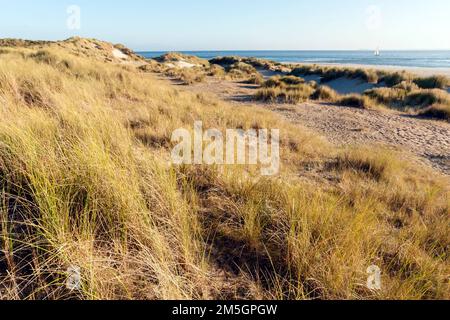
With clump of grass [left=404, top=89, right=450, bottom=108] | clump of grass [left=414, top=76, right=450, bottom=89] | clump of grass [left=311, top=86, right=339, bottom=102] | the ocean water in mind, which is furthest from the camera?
the ocean water

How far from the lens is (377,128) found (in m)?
6.69

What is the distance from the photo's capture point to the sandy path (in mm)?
5129

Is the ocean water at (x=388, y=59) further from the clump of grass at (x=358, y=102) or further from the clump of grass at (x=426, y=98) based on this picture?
the clump of grass at (x=358, y=102)

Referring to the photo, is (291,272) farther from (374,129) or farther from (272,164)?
(374,129)

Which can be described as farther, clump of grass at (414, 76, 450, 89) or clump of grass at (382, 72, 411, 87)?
clump of grass at (382, 72, 411, 87)

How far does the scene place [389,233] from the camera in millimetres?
2180

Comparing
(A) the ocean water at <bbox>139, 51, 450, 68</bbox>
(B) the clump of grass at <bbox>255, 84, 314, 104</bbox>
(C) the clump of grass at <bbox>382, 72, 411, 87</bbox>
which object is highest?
(A) the ocean water at <bbox>139, 51, 450, 68</bbox>

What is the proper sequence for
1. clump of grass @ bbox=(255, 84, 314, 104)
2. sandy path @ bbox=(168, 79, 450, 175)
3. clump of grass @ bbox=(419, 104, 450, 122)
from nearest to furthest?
1. sandy path @ bbox=(168, 79, 450, 175)
2. clump of grass @ bbox=(419, 104, 450, 122)
3. clump of grass @ bbox=(255, 84, 314, 104)

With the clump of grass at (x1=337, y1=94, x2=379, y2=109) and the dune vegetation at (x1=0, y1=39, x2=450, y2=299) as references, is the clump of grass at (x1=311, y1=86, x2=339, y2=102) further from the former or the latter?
the dune vegetation at (x1=0, y1=39, x2=450, y2=299)

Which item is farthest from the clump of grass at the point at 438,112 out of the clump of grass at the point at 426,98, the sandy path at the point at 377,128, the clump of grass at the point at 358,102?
→ the clump of grass at the point at 358,102

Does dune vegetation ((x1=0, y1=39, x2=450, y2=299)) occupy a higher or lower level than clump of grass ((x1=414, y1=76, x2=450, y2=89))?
lower

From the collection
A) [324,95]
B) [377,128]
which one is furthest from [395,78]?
[377,128]

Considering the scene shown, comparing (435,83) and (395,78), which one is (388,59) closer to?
(395,78)

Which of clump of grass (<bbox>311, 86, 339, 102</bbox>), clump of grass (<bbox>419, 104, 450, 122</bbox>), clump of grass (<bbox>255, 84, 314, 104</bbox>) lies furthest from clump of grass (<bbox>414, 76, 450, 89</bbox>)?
clump of grass (<bbox>255, 84, 314, 104</bbox>)
